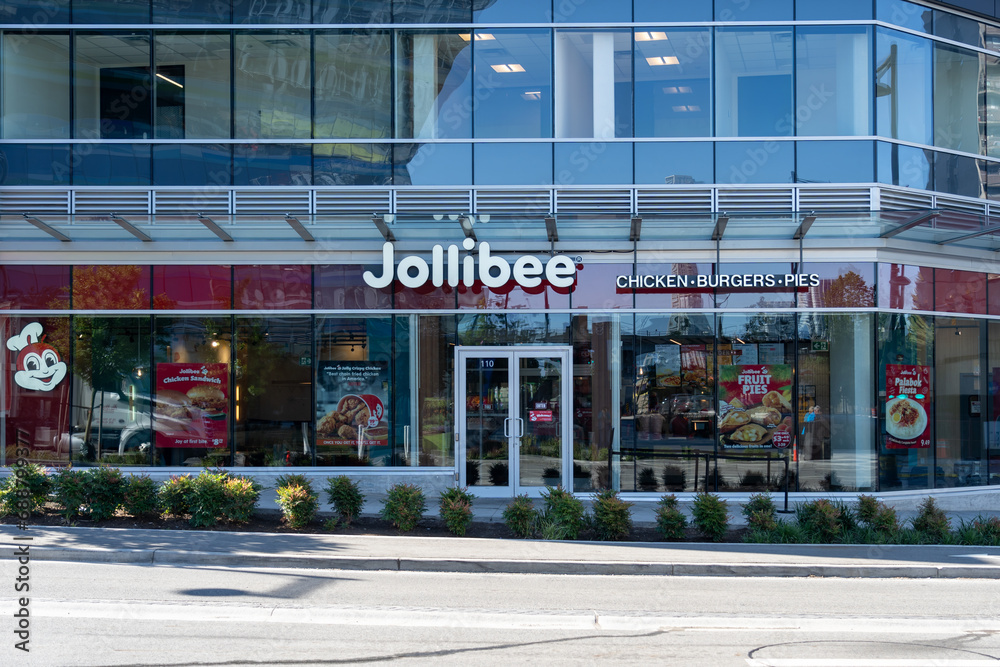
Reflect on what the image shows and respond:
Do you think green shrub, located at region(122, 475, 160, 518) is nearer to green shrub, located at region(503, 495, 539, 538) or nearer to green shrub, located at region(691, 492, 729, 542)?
green shrub, located at region(503, 495, 539, 538)

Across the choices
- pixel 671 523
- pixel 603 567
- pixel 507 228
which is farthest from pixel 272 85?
pixel 603 567

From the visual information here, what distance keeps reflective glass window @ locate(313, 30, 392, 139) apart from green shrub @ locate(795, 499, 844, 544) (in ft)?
33.5

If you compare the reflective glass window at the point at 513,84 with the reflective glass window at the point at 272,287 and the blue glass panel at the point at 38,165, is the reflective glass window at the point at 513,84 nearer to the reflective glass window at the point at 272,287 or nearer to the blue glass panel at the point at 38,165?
the reflective glass window at the point at 272,287

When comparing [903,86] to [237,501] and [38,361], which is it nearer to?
[237,501]

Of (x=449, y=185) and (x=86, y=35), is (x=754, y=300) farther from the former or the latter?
(x=86, y=35)

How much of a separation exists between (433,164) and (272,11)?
14.6 ft

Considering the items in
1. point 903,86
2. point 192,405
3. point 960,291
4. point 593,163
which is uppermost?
point 903,86

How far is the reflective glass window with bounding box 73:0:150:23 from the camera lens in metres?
16.6

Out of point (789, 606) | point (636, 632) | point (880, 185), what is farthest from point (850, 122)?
point (636, 632)

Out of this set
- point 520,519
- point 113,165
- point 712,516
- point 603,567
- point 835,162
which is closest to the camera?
point 603,567

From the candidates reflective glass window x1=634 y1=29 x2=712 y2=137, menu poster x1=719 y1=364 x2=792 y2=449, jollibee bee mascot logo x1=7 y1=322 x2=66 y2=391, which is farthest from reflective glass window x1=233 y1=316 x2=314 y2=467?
menu poster x1=719 y1=364 x2=792 y2=449

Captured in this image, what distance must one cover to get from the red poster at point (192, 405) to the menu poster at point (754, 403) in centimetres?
945

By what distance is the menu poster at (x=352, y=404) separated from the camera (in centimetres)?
1614

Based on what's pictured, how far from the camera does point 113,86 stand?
54.5 feet
